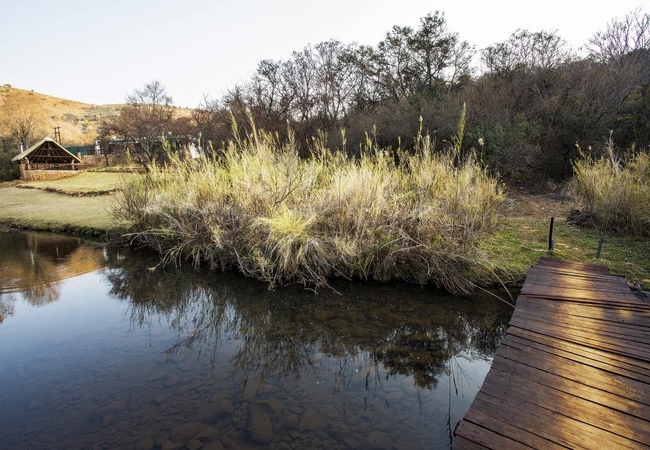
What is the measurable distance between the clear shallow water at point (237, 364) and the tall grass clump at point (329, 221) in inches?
15.1

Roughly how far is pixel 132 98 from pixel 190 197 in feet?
103

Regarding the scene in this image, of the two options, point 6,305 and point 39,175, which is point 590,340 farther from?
point 39,175

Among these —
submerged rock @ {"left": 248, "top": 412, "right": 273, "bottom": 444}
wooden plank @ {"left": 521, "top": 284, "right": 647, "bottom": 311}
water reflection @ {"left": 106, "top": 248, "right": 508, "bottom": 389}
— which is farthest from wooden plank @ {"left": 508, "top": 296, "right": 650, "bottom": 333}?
submerged rock @ {"left": 248, "top": 412, "right": 273, "bottom": 444}

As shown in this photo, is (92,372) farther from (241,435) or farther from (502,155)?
(502,155)

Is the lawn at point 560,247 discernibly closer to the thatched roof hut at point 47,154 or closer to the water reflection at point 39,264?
the water reflection at point 39,264

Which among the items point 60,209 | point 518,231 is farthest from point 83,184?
point 518,231

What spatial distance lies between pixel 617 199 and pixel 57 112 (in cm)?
6681

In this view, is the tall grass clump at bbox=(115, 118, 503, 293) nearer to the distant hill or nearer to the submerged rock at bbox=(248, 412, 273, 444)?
the submerged rock at bbox=(248, 412, 273, 444)

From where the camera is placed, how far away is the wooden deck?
2029 millimetres

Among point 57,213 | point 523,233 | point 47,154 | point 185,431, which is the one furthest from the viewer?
point 47,154

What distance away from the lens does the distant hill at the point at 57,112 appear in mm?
47344

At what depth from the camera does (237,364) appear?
12.2 feet

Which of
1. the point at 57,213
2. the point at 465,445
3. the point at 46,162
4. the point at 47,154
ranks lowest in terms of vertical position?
the point at 57,213

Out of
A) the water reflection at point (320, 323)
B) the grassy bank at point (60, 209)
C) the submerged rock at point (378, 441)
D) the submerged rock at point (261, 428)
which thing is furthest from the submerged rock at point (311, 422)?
the grassy bank at point (60, 209)
